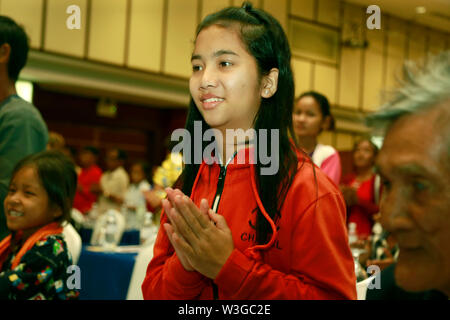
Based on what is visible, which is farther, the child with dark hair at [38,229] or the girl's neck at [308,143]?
the girl's neck at [308,143]

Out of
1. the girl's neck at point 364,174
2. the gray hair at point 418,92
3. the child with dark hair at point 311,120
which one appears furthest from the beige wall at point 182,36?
the gray hair at point 418,92

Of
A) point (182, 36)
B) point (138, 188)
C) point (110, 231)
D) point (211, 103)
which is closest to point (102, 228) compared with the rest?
point (110, 231)

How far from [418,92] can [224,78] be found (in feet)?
1.81

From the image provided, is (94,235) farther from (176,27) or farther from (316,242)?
(176,27)

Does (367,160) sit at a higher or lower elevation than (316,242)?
higher

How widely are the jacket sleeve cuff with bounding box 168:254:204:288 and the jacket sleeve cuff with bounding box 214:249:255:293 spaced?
0.31 feet

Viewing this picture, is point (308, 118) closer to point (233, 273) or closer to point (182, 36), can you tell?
point (233, 273)

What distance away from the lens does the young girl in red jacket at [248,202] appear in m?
0.90

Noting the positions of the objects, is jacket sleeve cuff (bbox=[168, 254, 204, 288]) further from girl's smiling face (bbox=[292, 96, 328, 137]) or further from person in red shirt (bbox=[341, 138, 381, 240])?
person in red shirt (bbox=[341, 138, 381, 240])

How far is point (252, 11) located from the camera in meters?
1.15

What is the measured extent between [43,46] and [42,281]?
225 inches

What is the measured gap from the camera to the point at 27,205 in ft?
5.93

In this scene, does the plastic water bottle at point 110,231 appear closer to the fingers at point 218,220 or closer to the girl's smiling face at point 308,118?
the girl's smiling face at point 308,118

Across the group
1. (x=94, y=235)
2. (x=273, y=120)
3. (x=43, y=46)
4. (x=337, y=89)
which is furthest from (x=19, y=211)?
(x=337, y=89)
